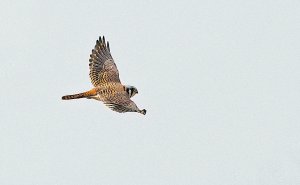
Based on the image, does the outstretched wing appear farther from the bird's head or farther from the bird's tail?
the bird's head

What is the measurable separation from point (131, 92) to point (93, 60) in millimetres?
3084

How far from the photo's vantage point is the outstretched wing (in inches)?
752

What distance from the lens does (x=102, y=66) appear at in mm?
19688

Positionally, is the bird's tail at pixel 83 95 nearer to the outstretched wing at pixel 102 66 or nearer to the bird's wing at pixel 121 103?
the bird's wing at pixel 121 103

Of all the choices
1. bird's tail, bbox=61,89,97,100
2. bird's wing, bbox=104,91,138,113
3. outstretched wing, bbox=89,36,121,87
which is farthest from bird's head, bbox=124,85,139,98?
outstretched wing, bbox=89,36,121,87

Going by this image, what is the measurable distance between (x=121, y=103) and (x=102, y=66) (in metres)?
4.46

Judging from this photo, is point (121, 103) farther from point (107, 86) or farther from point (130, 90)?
point (107, 86)

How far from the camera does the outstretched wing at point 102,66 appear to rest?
1909cm

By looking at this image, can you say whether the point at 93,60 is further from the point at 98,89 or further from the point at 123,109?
the point at 123,109

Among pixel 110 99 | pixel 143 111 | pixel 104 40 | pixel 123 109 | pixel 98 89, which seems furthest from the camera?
pixel 104 40

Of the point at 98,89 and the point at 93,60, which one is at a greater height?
the point at 93,60

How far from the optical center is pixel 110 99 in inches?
642

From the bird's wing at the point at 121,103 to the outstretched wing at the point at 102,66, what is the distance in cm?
221

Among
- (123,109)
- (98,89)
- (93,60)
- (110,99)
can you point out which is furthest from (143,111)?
(93,60)
